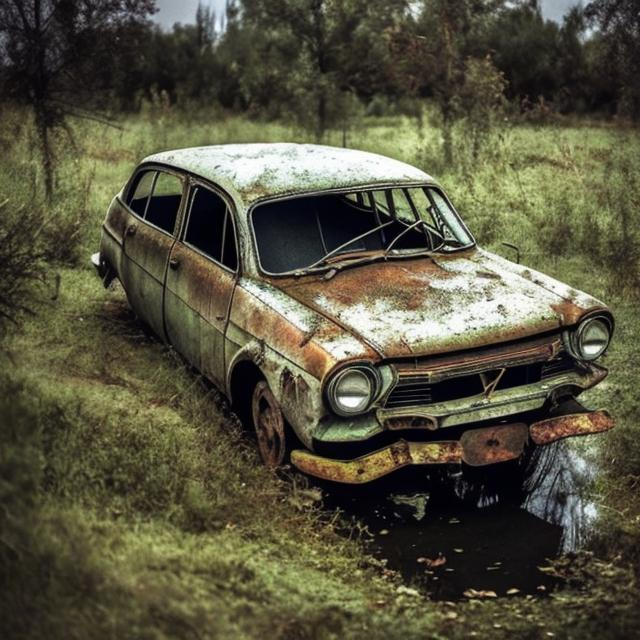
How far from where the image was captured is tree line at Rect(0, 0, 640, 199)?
33.8ft

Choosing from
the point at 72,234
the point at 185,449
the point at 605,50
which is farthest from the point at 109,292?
the point at 605,50

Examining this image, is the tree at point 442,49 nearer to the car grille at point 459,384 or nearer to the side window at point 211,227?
the side window at point 211,227

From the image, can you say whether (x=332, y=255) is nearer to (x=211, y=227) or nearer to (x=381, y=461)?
(x=211, y=227)

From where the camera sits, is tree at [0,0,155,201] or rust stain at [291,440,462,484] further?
tree at [0,0,155,201]

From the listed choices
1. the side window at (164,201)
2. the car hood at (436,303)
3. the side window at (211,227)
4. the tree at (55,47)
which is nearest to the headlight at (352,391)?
the car hood at (436,303)

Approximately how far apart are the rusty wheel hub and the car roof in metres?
1.27

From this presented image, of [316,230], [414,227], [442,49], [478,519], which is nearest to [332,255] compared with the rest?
[316,230]

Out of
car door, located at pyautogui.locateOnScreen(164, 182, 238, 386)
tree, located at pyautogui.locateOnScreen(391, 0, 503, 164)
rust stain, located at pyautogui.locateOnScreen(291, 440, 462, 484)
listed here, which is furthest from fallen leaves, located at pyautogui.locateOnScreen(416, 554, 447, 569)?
tree, located at pyautogui.locateOnScreen(391, 0, 503, 164)

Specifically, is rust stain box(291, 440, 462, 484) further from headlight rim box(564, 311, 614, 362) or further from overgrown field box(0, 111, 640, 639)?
headlight rim box(564, 311, 614, 362)

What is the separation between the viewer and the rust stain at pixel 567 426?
15.1 ft

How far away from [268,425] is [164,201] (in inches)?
93.4

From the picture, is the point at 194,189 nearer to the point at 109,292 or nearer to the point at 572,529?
the point at 109,292

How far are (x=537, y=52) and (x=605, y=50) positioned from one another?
45.5 ft

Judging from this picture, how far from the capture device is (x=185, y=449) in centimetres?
467
